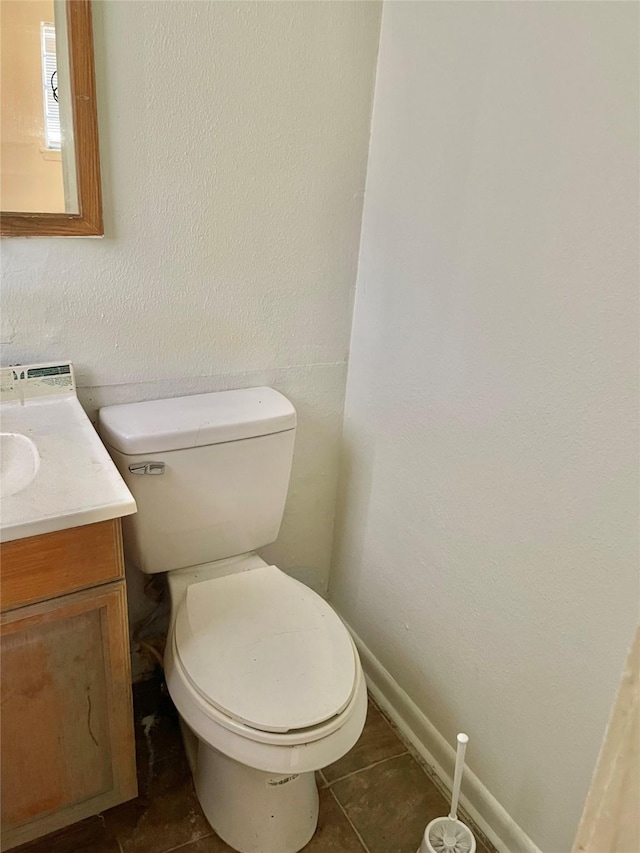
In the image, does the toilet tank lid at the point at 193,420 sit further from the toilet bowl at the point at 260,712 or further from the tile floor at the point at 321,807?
the tile floor at the point at 321,807

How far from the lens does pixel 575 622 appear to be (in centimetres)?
109

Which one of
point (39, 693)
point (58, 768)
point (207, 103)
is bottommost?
point (58, 768)

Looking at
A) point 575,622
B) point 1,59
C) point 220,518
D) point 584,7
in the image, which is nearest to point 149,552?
point 220,518

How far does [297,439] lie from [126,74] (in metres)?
0.88

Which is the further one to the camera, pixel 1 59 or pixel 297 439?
pixel 297 439

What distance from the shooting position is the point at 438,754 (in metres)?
1.48

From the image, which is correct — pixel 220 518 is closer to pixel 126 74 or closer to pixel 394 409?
pixel 394 409

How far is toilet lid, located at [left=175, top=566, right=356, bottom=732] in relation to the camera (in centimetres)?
111

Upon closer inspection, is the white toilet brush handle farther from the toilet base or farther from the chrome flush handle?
the chrome flush handle

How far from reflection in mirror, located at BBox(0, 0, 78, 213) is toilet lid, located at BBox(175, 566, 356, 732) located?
838mm

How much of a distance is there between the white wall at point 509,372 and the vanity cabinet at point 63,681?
0.69 m

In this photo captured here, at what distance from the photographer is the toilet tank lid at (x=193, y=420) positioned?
1277 mm

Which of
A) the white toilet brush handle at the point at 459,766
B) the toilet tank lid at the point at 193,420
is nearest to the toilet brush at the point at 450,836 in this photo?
the white toilet brush handle at the point at 459,766

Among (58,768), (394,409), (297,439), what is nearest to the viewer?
(58,768)
